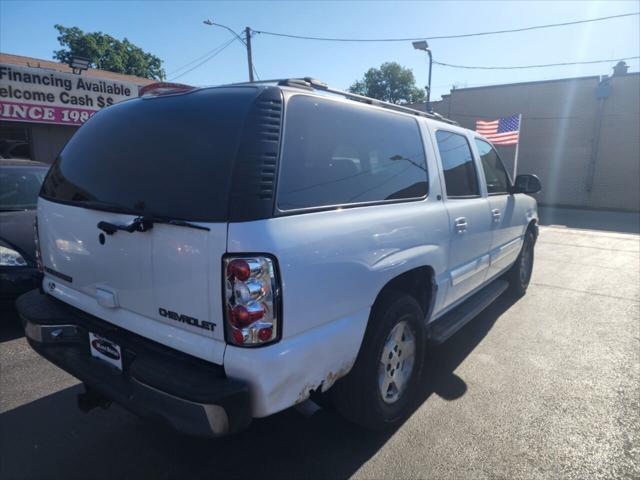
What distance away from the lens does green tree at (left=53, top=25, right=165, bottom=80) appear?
41.4m

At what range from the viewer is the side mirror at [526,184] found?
187 inches

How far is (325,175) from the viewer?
2186 millimetres

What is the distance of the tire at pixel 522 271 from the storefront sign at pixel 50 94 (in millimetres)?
11192

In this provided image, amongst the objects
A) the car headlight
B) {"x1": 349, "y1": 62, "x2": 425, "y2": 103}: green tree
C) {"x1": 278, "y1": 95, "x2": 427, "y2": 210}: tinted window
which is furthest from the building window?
{"x1": 349, "y1": 62, "x2": 425, "y2": 103}: green tree

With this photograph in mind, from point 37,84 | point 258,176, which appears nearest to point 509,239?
point 258,176

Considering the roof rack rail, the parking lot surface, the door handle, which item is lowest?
the parking lot surface

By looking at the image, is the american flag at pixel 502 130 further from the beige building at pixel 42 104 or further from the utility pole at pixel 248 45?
the beige building at pixel 42 104

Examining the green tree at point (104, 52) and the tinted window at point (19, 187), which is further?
the green tree at point (104, 52)

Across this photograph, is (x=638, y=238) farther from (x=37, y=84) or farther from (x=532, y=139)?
(x=37, y=84)

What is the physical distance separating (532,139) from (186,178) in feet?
79.3

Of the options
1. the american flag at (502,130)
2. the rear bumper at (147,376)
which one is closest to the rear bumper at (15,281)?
the rear bumper at (147,376)

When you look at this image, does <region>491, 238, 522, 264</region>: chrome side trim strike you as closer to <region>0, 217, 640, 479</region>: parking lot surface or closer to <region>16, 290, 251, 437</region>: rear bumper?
<region>0, 217, 640, 479</region>: parking lot surface

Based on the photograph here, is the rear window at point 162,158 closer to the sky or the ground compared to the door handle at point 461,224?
closer to the sky

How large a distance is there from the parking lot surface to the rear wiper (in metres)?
1.37
